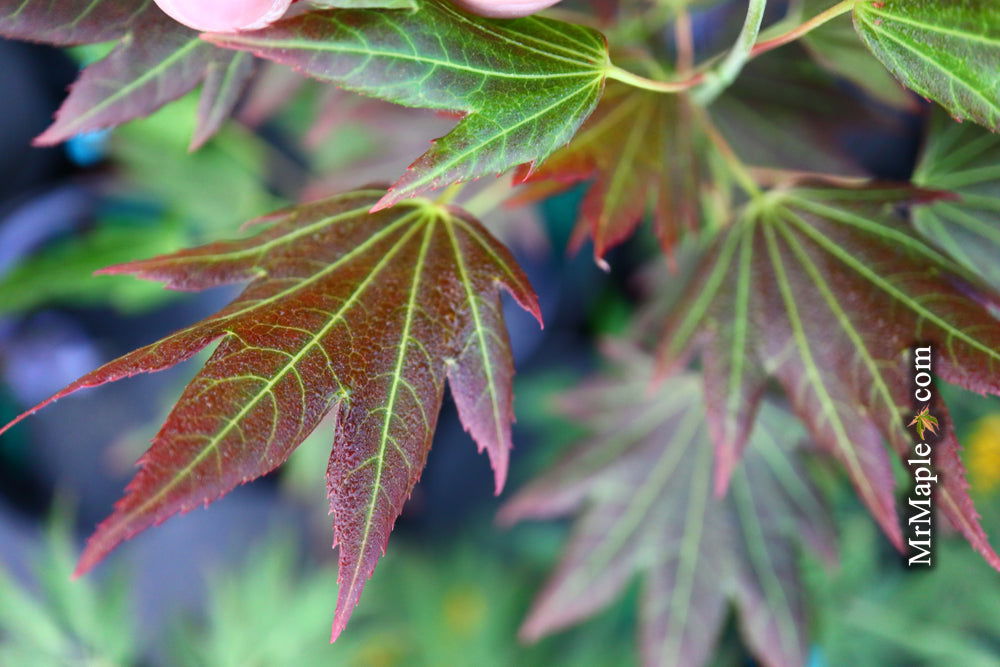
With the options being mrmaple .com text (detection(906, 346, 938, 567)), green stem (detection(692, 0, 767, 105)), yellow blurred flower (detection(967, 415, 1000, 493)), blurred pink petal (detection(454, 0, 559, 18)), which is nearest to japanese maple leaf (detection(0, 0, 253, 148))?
blurred pink petal (detection(454, 0, 559, 18))

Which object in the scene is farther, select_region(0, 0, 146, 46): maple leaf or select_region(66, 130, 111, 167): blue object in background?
select_region(66, 130, 111, 167): blue object in background

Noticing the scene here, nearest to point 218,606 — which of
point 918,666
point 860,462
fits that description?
point 860,462

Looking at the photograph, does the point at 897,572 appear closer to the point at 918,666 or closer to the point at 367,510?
the point at 918,666

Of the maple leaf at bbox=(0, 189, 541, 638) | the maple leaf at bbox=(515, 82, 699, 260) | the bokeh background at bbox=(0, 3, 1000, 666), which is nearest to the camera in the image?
the maple leaf at bbox=(0, 189, 541, 638)

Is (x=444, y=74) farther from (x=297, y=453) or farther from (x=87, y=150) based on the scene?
(x=87, y=150)

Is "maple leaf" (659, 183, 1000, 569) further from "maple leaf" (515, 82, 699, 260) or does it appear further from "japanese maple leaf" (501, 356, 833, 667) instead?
"japanese maple leaf" (501, 356, 833, 667)
